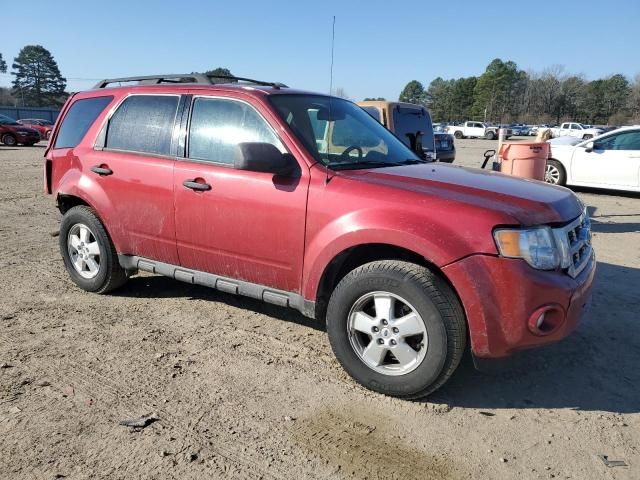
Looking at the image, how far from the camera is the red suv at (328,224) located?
9.33 ft

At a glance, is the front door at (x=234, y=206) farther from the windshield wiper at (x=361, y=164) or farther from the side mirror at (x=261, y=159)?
the windshield wiper at (x=361, y=164)

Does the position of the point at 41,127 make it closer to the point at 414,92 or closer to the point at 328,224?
the point at 328,224

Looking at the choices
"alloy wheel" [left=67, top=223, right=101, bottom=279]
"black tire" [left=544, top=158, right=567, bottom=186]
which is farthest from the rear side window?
"black tire" [left=544, top=158, right=567, bottom=186]

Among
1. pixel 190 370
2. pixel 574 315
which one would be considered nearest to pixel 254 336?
pixel 190 370

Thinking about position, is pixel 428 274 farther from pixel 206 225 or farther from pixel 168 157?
pixel 168 157

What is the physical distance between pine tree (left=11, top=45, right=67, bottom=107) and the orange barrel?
97538mm

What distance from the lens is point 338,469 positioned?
8.21 ft

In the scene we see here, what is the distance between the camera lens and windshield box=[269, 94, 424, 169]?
12.0 ft

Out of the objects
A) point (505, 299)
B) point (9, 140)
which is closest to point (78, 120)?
point (505, 299)

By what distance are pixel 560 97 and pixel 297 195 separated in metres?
110

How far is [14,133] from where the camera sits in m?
26.2

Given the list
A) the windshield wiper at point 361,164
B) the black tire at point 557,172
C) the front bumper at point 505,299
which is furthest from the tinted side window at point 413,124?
the front bumper at point 505,299

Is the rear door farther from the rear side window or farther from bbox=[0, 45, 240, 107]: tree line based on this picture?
bbox=[0, 45, 240, 107]: tree line

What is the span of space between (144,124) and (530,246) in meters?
3.19
